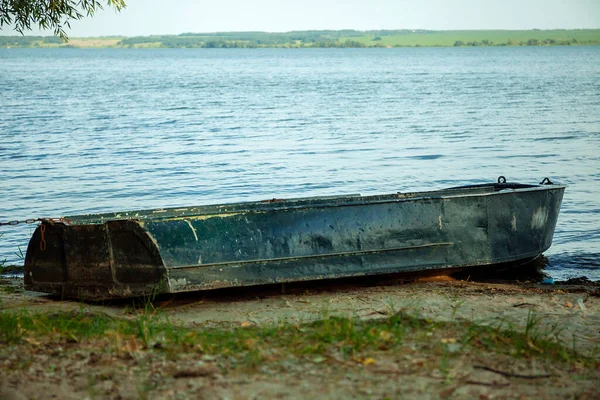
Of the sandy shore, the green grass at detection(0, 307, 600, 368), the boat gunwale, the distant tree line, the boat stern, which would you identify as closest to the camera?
the sandy shore

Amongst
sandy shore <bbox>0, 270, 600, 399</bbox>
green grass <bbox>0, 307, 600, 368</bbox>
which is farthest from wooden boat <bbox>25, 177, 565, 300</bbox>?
green grass <bbox>0, 307, 600, 368</bbox>

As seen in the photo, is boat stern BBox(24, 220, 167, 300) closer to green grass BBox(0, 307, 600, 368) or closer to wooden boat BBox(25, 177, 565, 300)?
wooden boat BBox(25, 177, 565, 300)

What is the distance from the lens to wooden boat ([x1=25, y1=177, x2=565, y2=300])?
772 cm

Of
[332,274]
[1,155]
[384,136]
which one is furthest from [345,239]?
[384,136]

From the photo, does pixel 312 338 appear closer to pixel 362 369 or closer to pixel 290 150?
pixel 362 369

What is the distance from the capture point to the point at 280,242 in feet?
27.3

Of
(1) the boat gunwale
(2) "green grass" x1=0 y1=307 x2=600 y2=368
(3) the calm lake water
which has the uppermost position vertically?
Answer: (1) the boat gunwale

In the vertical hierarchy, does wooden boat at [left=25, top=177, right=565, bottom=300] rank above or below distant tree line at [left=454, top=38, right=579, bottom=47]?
below

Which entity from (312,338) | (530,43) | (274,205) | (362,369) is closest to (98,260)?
(274,205)

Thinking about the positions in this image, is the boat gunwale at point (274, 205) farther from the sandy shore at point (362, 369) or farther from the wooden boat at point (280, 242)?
the sandy shore at point (362, 369)

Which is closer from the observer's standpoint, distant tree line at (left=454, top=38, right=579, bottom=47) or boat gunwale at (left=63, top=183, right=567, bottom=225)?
boat gunwale at (left=63, top=183, right=567, bottom=225)

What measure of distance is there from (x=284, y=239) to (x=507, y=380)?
3.69 meters

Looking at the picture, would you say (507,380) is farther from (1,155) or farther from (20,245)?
(1,155)

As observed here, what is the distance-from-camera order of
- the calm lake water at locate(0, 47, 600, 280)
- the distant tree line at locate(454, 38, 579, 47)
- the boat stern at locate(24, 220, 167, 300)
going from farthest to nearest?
the distant tree line at locate(454, 38, 579, 47)
the calm lake water at locate(0, 47, 600, 280)
the boat stern at locate(24, 220, 167, 300)
